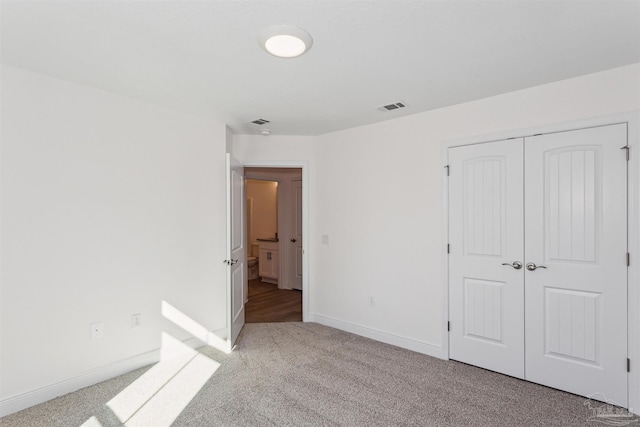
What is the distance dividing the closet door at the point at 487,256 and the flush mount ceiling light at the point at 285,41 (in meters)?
1.88

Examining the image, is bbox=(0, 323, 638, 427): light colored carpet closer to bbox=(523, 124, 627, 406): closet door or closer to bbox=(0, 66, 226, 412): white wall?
bbox=(523, 124, 627, 406): closet door

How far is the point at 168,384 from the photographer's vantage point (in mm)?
2795

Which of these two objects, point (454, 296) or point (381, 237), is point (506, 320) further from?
point (381, 237)

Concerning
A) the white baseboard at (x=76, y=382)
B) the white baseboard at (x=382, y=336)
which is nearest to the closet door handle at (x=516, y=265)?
the white baseboard at (x=382, y=336)

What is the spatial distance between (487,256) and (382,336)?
A: 4.81 feet

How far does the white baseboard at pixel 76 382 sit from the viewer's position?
7.85 ft

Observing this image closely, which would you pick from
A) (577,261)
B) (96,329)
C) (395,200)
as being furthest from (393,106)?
(96,329)

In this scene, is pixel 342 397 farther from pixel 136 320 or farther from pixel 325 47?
pixel 325 47

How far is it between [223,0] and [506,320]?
3165mm

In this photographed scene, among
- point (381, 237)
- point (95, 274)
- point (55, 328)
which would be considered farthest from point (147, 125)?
point (381, 237)

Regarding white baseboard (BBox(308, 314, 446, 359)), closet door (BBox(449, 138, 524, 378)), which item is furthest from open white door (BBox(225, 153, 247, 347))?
closet door (BBox(449, 138, 524, 378))

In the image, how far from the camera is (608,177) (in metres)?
2.47

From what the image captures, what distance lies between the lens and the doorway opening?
5.12m

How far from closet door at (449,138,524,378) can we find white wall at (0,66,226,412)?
8.45 feet
